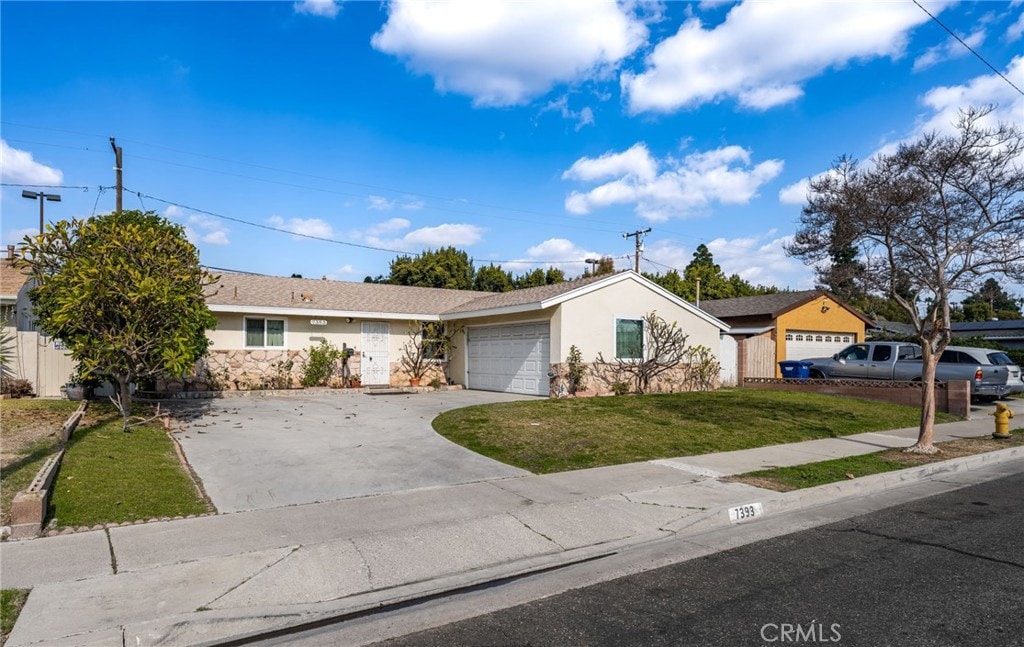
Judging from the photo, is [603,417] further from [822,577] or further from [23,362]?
[23,362]

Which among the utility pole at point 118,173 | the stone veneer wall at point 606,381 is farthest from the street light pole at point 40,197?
the stone veneer wall at point 606,381

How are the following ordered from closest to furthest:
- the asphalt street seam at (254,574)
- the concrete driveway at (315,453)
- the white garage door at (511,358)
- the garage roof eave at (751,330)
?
the asphalt street seam at (254,574), the concrete driveway at (315,453), the white garage door at (511,358), the garage roof eave at (751,330)

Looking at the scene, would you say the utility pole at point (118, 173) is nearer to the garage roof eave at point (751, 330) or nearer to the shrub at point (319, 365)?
the shrub at point (319, 365)

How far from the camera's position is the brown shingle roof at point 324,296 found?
20.1 metres

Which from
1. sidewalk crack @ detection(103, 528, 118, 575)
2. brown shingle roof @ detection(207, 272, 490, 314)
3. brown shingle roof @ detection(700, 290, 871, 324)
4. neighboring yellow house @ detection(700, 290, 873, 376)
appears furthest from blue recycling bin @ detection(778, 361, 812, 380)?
sidewalk crack @ detection(103, 528, 118, 575)

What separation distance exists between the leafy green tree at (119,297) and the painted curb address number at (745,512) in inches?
373

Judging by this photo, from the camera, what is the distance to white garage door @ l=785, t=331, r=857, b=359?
94.6ft

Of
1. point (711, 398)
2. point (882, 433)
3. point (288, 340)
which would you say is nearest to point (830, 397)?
point (711, 398)

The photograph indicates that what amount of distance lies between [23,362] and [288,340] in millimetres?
6754

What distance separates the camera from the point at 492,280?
48531 millimetres

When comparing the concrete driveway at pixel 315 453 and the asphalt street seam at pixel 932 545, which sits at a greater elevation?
the concrete driveway at pixel 315 453

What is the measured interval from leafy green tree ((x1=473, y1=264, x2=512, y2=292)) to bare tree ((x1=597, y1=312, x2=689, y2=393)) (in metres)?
28.1

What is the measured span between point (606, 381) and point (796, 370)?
8.24 m

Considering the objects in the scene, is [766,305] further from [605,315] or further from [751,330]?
[605,315]
